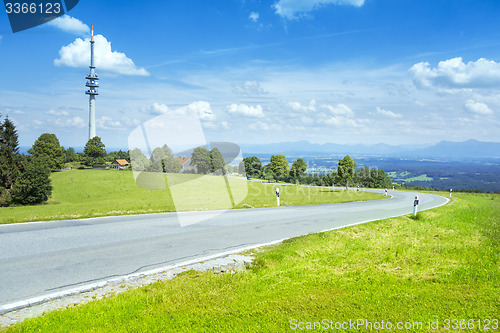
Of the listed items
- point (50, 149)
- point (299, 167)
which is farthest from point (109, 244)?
point (50, 149)

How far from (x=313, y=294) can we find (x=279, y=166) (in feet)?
227

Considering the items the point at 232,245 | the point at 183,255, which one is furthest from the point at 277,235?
the point at 183,255

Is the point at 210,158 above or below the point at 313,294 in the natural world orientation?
above

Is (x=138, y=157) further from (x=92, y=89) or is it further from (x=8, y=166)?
(x=92, y=89)

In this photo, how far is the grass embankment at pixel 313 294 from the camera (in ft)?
13.5

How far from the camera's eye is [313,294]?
502cm

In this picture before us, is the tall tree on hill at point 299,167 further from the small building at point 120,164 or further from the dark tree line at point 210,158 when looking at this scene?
the dark tree line at point 210,158

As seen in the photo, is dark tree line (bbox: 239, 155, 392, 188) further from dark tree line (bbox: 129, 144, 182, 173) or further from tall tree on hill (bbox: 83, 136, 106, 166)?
dark tree line (bbox: 129, 144, 182, 173)

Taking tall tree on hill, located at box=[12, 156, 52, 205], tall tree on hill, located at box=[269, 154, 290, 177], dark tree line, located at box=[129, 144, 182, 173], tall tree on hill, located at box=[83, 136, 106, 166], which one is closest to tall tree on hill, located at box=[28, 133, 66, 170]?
tall tree on hill, located at box=[83, 136, 106, 166]

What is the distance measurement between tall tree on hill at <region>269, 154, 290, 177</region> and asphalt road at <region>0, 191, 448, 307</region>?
199 ft

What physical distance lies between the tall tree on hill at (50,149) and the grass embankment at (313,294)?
72301 mm

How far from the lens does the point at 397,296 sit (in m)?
4.96

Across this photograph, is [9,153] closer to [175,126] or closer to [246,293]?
[175,126]

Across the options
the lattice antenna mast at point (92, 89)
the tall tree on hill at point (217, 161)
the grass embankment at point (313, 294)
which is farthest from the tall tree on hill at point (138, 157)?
the lattice antenna mast at point (92, 89)
